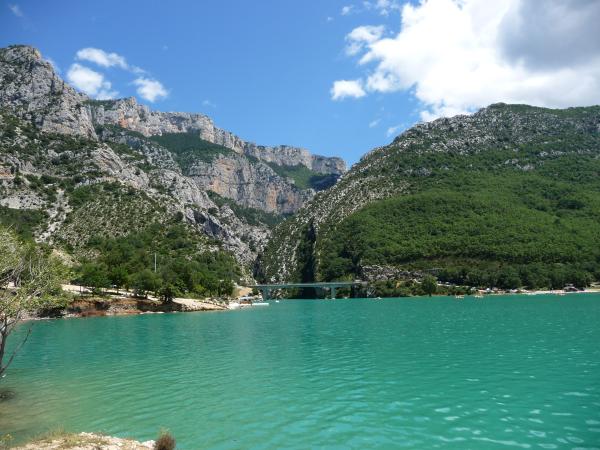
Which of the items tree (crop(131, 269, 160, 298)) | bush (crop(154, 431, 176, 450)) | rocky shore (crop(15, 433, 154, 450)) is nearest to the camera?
rocky shore (crop(15, 433, 154, 450))

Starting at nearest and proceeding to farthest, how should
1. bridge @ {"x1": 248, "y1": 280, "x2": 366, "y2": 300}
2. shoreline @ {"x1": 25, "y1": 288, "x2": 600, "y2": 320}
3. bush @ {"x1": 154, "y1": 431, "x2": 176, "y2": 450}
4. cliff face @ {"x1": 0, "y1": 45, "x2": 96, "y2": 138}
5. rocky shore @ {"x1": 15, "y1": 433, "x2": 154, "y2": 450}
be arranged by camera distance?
rocky shore @ {"x1": 15, "y1": 433, "x2": 154, "y2": 450} → bush @ {"x1": 154, "y1": 431, "x2": 176, "y2": 450} → shoreline @ {"x1": 25, "y1": 288, "x2": 600, "y2": 320} → cliff face @ {"x1": 0, "y1": 45, "x2": 96, "y2": 138} → bridge @ {"x1": 248, "y1": 280, "x2": 366, "y2": 300}

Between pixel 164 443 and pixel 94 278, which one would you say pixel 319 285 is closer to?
pixel 94 278

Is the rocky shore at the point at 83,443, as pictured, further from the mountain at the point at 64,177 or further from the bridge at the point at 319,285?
the bridge at the point at 319,285

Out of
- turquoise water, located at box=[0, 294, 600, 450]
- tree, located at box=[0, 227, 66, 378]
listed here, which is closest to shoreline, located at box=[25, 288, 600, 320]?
turquoise water, located at box=[0, 294, 600, 450]

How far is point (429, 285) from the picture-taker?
155500mm

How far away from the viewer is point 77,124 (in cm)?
16975

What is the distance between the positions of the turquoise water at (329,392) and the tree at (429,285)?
112592 millimetres

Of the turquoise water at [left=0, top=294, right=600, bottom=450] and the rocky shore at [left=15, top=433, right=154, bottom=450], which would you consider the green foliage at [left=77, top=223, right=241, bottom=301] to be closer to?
the turquoise water at [left=0, top=294, right=600, bottom=450]

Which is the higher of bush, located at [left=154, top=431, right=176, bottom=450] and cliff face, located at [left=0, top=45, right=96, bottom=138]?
cliff face, located at [left=0, top=45, right=96, bottom=138]

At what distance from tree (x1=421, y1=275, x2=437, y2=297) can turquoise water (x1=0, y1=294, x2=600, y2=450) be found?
369 ft

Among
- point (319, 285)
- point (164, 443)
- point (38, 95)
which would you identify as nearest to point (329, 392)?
point (164, 443)

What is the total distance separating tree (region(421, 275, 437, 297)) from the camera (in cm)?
15425

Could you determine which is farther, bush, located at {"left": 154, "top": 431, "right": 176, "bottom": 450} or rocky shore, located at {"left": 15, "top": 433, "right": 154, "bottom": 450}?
bush, located at {"left": 154, "top": 431, "right": 176, "bottom": 450}

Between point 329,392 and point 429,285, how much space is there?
14038 cm
